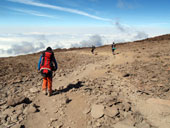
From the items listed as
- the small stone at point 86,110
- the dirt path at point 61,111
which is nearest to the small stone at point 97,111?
the small stone at point 86,110

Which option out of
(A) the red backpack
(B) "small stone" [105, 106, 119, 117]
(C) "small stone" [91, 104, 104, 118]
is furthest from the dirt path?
(A) the red backpack

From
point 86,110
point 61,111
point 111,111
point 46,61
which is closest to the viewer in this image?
point 111,111

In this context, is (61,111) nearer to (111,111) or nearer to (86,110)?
(86,110)

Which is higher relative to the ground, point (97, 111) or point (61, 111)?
point (97, 111)

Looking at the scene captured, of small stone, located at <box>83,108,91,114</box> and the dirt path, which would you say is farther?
small stone, located at <box>83,108,91,114</box>

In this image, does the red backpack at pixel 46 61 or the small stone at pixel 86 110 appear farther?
the red backpack at pixel 46 61

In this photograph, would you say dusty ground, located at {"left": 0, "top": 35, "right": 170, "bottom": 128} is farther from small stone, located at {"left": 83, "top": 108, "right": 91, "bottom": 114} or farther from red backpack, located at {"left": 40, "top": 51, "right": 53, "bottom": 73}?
red backpack, located at {"left": 40, "top": 51, "right": 53, "bottom": 73}

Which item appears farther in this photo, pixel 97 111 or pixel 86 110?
pixel 86 110

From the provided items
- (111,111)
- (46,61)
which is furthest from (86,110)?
(46,61)

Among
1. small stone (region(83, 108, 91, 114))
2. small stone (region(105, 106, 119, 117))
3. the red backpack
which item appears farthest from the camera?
the red backpack

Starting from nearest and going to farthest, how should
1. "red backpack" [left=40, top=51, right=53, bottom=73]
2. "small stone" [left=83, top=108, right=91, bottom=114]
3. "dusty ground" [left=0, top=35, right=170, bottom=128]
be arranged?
"dusty ground" [left=0, top=35, right=170, bottom=128], "small stone" [left=83, top=108, right=91, bottom=114], "red backpack" [left=40, top=51, right=53, bottom=73]

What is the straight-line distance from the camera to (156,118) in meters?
4.38

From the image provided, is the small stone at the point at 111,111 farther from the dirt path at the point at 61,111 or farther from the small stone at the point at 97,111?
the dirt path at the point at 61,111

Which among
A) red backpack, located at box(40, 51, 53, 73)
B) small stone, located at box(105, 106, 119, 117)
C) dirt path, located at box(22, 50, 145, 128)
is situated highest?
red backpack, located at box(40, 51, 53, 73)
